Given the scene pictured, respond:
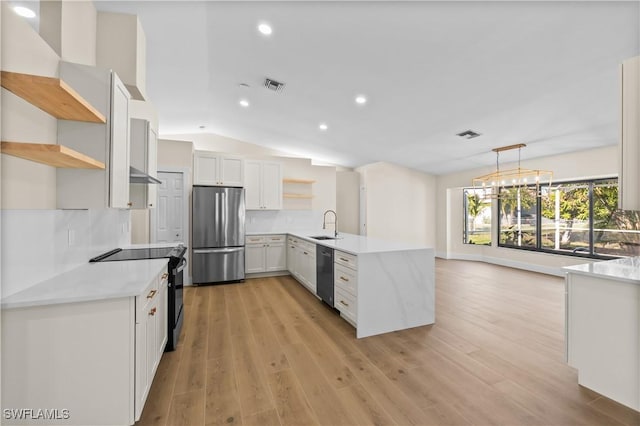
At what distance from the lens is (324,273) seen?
3.67 metres

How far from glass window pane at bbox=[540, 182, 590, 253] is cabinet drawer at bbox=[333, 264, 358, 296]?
4825mm

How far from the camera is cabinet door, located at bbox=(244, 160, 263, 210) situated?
5539mm

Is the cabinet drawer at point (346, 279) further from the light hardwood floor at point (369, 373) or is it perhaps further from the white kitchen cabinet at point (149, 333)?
the white kitchen cabinet at point (149, 333)

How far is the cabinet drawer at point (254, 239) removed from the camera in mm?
5199

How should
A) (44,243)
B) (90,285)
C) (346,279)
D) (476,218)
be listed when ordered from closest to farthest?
1. (90,285)
2. (44,243)
3. (346,279)
4. (476,218)

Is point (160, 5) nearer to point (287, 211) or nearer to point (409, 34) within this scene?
point (409, 34)

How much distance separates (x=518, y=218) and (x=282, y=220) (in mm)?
5567

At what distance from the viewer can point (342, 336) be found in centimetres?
282

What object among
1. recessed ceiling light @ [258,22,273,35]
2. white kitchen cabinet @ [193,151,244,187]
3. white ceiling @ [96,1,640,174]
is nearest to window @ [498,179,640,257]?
white ceiling @ [96,1,640,174]

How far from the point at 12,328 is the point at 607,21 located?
4380 millimetres

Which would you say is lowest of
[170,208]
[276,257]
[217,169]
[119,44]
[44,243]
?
[276,257]

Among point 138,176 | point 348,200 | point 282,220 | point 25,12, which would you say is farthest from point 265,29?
point 348,200

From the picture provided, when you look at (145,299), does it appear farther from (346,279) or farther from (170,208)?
(170,208)

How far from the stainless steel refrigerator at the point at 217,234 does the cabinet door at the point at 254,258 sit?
27 cm
